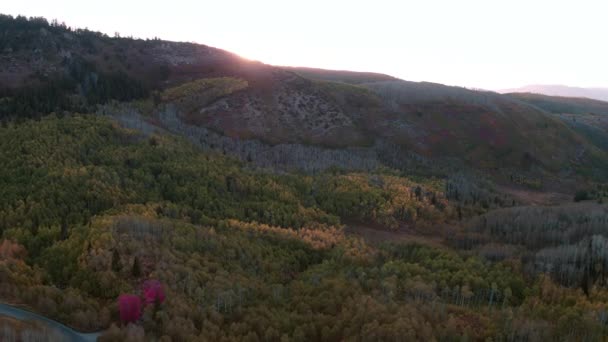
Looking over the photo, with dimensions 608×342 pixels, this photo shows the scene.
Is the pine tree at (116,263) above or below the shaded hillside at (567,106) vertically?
below

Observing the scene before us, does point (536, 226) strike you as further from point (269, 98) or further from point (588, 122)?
point (588, 122)

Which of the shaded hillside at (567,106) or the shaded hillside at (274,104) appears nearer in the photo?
the shaded hillside at (274,104)

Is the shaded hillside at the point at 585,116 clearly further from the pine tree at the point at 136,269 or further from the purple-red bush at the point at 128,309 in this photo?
the purple-red bush at the point at 128,309

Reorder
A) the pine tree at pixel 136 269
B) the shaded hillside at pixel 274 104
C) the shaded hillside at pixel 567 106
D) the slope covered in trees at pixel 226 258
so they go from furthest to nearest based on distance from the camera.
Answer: the shaded hillside at pixel 567 106
the shaded hillside at pixel 274 104
the pine tree at pixel 136 269
the slope covered in trees at pixel 226 258

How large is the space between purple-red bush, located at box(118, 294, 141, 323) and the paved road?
1.72 meters

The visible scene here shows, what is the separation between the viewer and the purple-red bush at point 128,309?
24.7 meters

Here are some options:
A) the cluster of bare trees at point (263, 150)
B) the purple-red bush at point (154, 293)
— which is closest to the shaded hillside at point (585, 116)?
the cluster of bare trees at point (263, 150)

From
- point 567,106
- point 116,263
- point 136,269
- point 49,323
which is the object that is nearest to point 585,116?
point 567,106

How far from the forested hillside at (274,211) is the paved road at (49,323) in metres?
0.57

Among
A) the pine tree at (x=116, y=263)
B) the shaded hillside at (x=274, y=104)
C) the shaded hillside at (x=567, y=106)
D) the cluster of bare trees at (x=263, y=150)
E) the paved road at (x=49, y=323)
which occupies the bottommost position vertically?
the paved road at (x=49, y=323)

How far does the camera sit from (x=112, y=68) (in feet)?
308

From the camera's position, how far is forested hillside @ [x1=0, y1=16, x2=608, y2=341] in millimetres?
26016

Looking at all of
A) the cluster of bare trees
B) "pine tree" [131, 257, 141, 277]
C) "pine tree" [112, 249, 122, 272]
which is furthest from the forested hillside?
the cluster of bare trees

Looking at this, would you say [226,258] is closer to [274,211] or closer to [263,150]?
[274,211]
